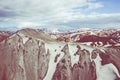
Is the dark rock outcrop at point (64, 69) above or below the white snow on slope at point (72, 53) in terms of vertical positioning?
below

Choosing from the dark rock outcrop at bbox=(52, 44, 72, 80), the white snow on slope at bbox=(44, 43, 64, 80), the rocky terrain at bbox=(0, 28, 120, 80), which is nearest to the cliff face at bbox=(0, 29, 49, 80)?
the rocky terrain at bbox=(0, 28, 120, 80)

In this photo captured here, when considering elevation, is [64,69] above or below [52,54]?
below

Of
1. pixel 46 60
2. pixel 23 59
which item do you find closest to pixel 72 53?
pixel 46 60

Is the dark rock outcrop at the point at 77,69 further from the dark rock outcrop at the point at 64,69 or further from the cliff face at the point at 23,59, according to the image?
the cliff face at the point at 23,59

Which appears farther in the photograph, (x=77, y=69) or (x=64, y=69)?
(x=64, y=69)

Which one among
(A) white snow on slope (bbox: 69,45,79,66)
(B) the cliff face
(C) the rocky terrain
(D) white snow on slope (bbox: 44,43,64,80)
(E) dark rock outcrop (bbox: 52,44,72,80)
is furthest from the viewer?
(A) white snow on slope (bbox: 69,45,79,66)

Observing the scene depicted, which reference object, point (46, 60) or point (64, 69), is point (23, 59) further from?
point (64, 69)

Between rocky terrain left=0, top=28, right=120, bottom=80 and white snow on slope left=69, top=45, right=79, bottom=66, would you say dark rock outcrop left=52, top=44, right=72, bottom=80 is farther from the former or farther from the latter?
white snow on slope left=69, top=45, right=79, bottom=66

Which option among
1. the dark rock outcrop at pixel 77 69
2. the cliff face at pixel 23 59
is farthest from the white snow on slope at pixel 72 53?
the cliff face at pixel 23 59

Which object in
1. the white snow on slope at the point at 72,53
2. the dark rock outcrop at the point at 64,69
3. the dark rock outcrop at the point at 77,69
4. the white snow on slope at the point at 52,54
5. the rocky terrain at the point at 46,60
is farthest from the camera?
the white snow on slope at the point at 72,53
